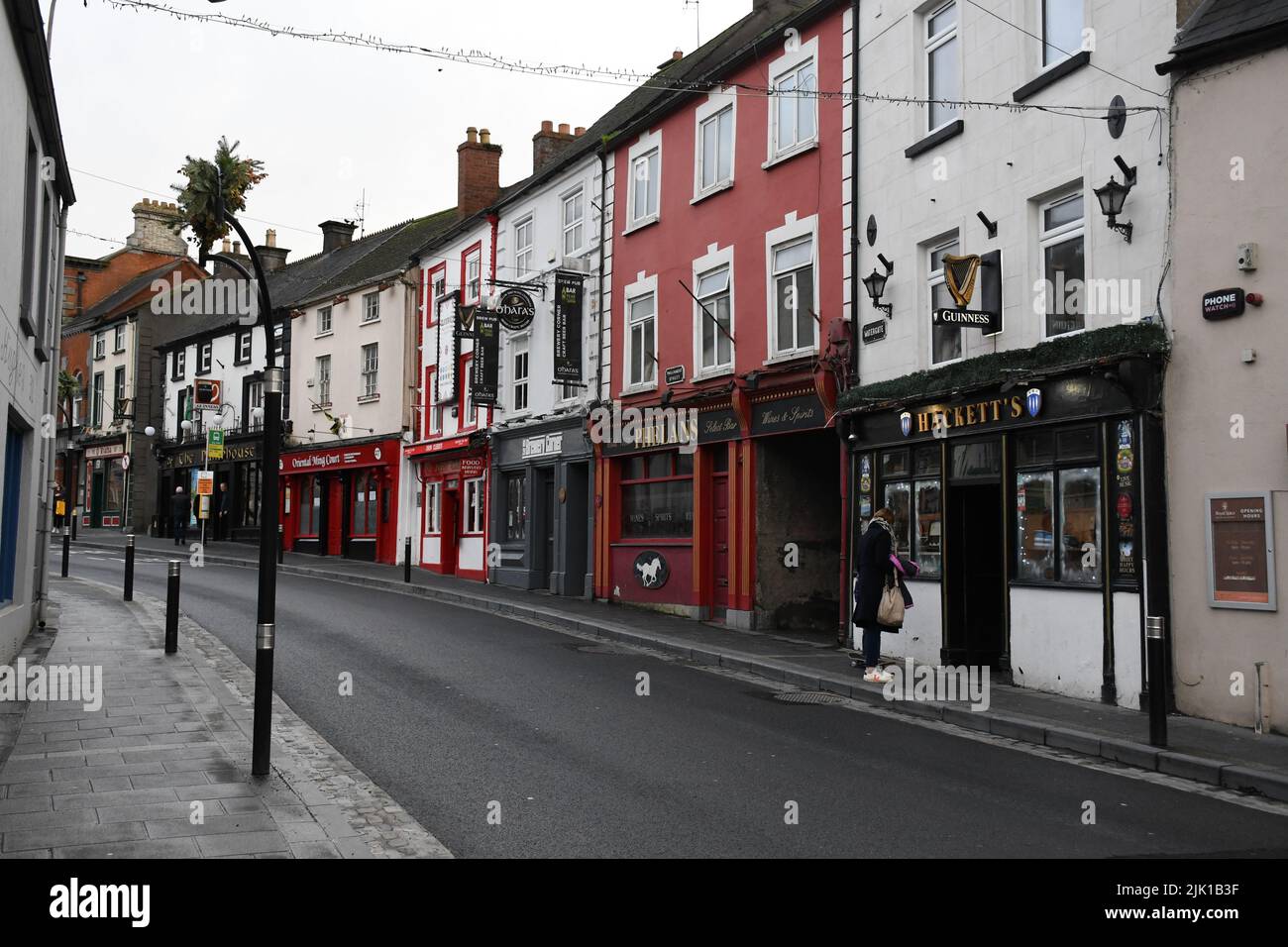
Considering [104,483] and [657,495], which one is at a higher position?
[104,483]

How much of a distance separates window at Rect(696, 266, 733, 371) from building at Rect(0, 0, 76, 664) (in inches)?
373

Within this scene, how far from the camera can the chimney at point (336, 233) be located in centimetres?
4394

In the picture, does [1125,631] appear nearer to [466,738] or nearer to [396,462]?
[466,738]

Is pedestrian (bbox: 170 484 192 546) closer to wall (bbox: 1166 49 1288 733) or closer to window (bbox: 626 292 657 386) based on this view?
window (bbox: 626 292 657 386)

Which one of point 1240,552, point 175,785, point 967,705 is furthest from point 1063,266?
point 175,785

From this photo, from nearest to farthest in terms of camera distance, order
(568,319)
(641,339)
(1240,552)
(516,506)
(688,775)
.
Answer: (688,775), (1240,552), (641,339), (568,319), (516,506)

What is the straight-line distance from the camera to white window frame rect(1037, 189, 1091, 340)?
39.2 feet

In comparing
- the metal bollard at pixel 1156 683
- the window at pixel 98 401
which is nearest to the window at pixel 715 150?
the metal bollard at pixel 1156 683

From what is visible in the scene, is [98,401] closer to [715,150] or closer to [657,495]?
[657,495]

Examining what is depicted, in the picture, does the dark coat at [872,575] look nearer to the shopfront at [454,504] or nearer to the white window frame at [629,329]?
the white window frame at [629,329]

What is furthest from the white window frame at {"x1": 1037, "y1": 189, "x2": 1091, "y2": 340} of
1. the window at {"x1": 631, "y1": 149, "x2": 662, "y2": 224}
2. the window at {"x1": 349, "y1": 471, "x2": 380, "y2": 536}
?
the window at {"x1": 349, "y1": 471, "x2": 380, "y2": 536}

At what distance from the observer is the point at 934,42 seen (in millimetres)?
14719

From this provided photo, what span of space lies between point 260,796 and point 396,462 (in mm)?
26410

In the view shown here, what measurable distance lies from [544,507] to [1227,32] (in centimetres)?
1712
